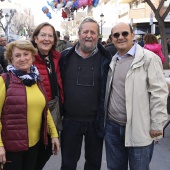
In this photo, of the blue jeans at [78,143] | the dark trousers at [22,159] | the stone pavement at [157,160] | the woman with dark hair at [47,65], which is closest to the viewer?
the dark trousers at [22,159]

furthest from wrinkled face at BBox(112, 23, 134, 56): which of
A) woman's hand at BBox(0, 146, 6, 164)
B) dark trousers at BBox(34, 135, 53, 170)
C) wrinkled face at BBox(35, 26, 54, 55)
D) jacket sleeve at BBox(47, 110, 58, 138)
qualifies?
woman's hand at BBox(0, 146, 6, 164)

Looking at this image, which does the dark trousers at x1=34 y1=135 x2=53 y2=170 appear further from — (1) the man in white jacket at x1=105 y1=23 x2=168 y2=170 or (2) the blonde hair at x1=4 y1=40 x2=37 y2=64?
(2) the blonde hair at x1=4 y1=40 x2=37 y2=64

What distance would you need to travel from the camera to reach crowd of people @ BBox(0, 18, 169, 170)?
239 cm

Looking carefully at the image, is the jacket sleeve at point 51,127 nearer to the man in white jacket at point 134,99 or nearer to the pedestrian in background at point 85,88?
the pedestrian in background at point 85,88

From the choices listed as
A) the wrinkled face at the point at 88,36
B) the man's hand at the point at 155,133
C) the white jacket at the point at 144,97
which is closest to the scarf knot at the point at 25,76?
the wrinkled face at the point at 88,36

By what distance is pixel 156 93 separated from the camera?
2.46m

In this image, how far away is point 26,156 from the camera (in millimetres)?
2553

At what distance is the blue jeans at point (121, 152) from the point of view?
8.58 feet

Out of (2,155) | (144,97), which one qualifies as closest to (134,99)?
(144,97)

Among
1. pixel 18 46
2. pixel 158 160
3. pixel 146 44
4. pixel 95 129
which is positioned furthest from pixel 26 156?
pixel 146 44

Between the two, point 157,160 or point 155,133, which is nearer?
point 155,133

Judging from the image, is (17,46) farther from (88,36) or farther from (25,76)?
(88,36)

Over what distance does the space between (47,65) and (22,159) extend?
98cm

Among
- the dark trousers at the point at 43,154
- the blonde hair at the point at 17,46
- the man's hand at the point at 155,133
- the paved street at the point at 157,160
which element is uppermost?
the blonde hair at the point at 17,46
